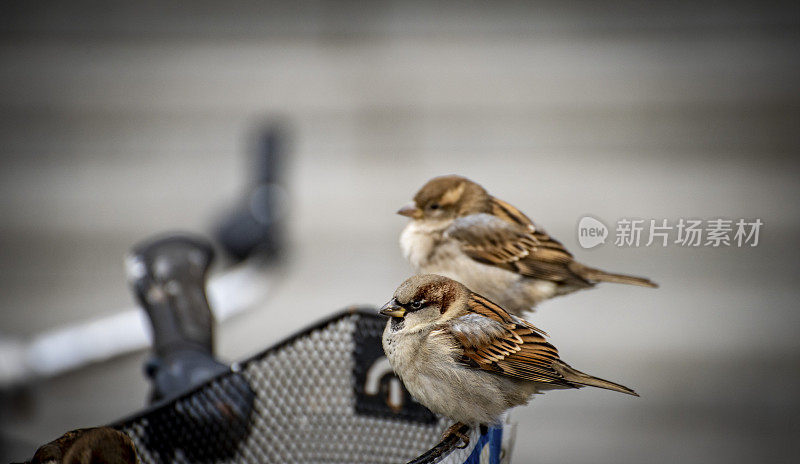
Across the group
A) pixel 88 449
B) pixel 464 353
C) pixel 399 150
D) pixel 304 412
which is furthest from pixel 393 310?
pixel 399 150

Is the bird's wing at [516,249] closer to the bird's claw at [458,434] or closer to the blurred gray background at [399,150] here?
the bird's claw at [458,434]

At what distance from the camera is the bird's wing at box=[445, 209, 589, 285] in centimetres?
66

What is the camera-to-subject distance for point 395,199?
257 cm

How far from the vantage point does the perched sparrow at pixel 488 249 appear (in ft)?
2.14

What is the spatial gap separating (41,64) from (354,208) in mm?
1120

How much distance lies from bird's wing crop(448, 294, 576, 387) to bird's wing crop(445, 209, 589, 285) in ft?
0.30

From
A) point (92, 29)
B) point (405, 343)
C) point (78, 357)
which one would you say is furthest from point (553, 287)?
point (92, 29)

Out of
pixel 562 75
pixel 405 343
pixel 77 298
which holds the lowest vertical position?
pixel 77 298

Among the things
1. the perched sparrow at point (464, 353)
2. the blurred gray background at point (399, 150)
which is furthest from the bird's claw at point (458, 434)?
the blurred gray background at point (399, 150)

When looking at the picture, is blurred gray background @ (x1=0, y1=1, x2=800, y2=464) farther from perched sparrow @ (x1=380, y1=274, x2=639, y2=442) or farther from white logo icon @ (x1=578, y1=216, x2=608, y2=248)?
white logo icon @ (x1=578, y1=216, x2=608, y2=248)

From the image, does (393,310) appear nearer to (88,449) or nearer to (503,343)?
(503,343)

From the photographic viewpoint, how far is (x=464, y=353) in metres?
0.59

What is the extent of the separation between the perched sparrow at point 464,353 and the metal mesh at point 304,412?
140mm

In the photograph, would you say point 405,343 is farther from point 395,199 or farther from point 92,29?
point 92,29
